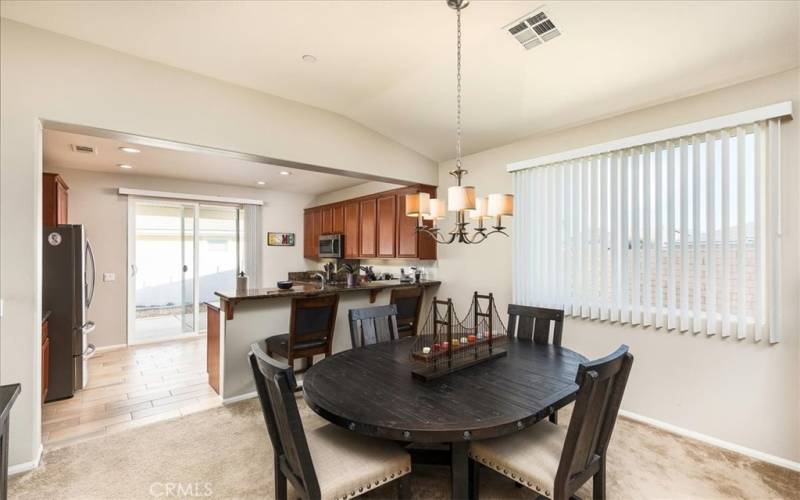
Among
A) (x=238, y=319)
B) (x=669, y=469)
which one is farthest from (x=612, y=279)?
(x=238, y=319)

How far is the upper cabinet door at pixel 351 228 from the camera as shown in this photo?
222 inches

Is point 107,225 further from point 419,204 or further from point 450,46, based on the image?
point 450,46

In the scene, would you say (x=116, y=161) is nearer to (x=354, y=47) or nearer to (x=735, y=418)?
(x=354, y=47)

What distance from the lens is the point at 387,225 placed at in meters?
4.97

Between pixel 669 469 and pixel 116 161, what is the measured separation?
6407mm

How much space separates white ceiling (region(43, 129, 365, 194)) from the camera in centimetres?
384

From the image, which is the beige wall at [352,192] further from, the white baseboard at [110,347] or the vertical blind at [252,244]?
the white baseboard at [110,347]

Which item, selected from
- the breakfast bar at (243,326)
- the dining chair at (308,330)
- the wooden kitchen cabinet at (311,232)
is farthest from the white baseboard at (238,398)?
the wooden kitchen cabinet at (311,232)

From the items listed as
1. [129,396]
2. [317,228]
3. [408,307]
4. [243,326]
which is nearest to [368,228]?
[317,228]

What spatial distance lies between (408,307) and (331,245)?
2592 millimetres

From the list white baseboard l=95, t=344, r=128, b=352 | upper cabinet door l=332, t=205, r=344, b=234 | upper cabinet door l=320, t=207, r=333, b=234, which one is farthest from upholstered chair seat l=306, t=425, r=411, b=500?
white baseboard l=95, t=344, r=128, b=352

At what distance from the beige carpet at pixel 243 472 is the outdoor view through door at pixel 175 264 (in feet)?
11.3

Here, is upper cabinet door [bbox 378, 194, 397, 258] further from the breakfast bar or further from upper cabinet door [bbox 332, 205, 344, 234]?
the breakfast bar

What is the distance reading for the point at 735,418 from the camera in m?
2.52
